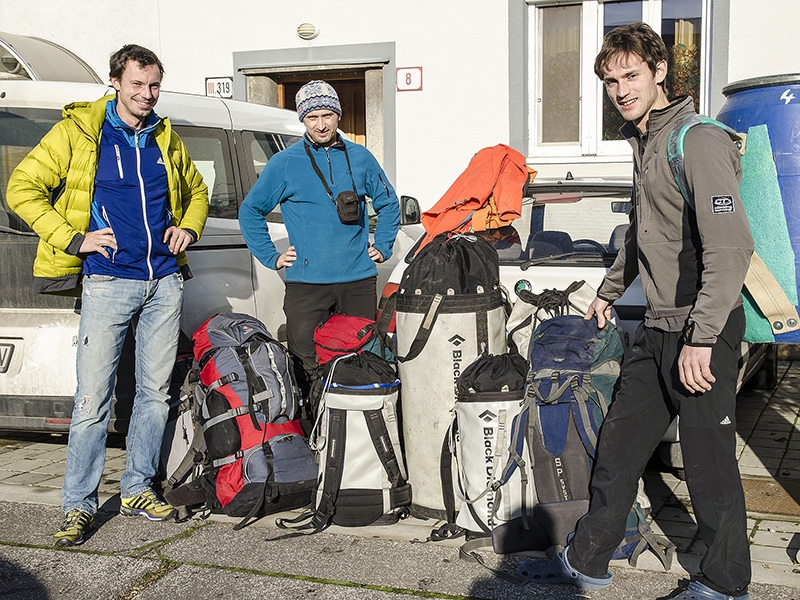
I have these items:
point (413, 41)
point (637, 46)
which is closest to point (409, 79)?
point (413, 41)

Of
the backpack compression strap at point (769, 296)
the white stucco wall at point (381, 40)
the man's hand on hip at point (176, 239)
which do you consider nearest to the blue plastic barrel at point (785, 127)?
the backpack compression strap at point (769, 296)

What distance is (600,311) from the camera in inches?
161

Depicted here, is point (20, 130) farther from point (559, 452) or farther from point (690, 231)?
point (690, 231)

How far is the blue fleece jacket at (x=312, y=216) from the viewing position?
4.92 m

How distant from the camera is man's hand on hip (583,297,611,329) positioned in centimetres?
409

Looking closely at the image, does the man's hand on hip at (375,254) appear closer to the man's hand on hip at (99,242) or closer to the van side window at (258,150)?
the van side window at (258,150)

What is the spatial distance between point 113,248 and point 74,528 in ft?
4.24

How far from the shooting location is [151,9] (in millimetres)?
10383

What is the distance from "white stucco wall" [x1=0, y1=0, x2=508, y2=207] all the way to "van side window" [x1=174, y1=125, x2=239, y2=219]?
3.77 metres

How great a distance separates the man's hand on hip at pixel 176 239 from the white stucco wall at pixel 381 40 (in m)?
5.10

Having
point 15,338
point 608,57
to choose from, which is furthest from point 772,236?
point 15,338

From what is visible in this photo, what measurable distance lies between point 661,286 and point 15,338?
3405 mm

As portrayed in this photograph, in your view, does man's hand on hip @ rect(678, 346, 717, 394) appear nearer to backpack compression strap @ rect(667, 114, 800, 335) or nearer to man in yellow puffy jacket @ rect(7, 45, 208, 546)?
backpack compression strap @ rect(667, 114, 800, 335)

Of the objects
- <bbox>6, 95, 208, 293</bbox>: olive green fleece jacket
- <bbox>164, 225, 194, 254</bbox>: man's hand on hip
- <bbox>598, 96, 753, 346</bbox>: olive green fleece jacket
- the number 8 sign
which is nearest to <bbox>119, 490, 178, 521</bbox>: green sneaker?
<bbox>6, 95, 208, 293</bbox>: olive green fleece jacket
